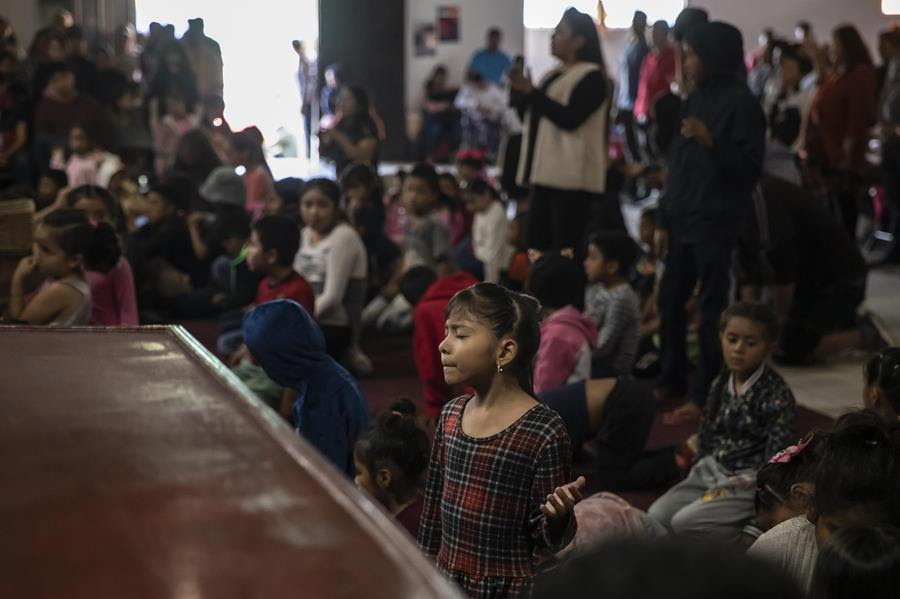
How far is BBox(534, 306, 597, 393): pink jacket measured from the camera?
4.59 metres

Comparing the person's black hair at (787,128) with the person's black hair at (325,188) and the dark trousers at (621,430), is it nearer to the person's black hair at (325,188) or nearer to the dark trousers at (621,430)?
the person's black hair at (325,188)

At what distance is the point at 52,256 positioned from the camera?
424 centimetres

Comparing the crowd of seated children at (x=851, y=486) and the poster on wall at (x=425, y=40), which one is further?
the poster on wall at (x=425, y=40)

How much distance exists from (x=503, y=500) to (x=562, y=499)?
0.28 meters

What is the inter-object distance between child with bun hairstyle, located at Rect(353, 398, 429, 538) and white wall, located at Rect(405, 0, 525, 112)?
44.8ft

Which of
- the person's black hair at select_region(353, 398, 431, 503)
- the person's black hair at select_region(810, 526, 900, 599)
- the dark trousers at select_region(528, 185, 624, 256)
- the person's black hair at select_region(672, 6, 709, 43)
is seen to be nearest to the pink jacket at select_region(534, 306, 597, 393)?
the dark trousers at select_region(528, 185, 624, 256)

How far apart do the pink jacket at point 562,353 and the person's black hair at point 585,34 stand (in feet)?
5.30

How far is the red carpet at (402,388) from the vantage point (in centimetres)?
462

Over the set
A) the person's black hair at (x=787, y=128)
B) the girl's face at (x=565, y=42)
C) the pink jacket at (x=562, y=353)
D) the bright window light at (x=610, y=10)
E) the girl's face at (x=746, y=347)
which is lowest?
the pink jacket at (x=562, y=353)

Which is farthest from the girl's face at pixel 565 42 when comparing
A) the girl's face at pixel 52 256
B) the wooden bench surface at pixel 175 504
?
the wooden bench surface at pixel 175 504

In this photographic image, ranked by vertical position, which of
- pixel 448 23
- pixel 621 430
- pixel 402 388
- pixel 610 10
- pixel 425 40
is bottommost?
pixel 402 388

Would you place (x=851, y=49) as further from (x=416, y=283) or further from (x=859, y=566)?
(x=859, y=566)

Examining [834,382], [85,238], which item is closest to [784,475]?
[85,238]

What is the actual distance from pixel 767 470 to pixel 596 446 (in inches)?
60.4
